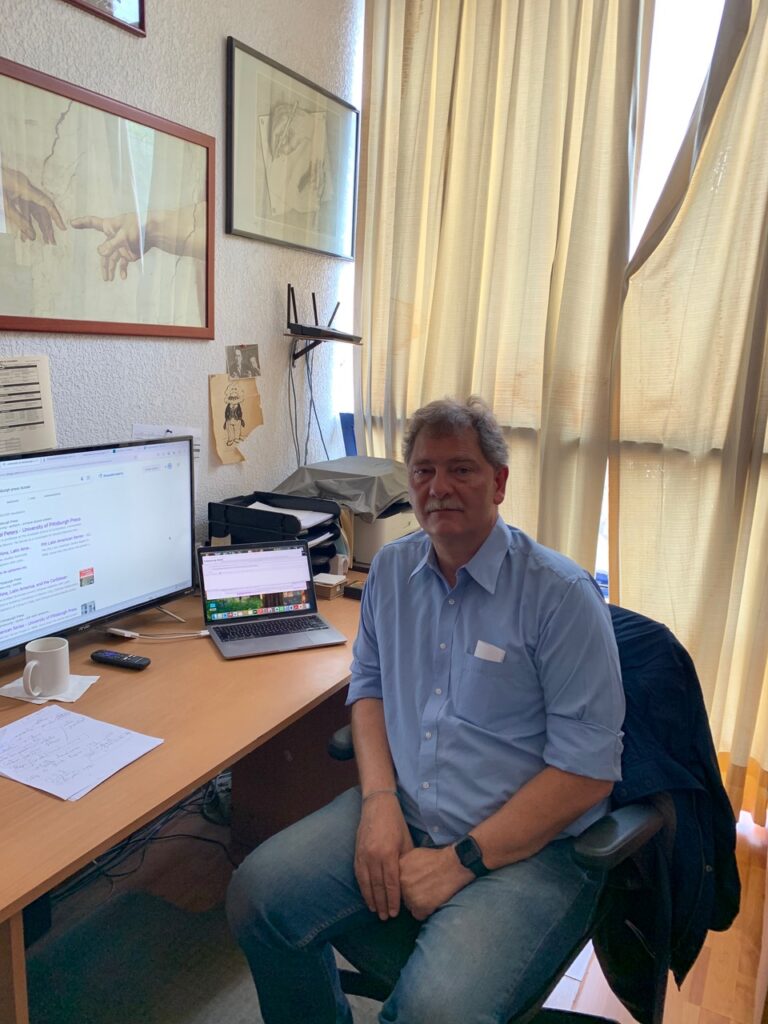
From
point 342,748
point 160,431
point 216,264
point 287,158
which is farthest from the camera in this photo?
point 287,158

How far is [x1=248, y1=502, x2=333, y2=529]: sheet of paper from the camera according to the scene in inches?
74.9

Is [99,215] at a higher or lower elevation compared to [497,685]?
higher

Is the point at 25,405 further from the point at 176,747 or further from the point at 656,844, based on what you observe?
the point at 656,844

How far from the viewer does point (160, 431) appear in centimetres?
184

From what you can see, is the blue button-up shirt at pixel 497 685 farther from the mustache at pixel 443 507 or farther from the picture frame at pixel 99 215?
the picture frame at pixel 99 215

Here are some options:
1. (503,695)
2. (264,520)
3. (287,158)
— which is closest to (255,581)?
(264,520)

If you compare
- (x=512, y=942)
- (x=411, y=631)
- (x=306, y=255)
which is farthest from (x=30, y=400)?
(x=512, y=942)

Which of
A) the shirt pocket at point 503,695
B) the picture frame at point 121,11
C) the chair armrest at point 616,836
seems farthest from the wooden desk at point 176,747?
the picture frame at point 121,11

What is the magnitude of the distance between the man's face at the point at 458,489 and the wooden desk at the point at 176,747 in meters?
0.42

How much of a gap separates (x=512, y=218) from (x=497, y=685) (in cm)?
152

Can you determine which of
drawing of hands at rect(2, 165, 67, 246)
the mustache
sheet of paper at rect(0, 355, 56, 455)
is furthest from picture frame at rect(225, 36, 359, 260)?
the mustache

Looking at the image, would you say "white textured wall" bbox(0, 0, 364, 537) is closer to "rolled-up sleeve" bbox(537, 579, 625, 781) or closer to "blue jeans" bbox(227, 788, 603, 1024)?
"blue jeans" bbox(227, 788, 603, 1024)

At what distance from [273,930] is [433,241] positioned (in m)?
1.96

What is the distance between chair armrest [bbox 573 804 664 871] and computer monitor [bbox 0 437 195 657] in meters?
1.05
